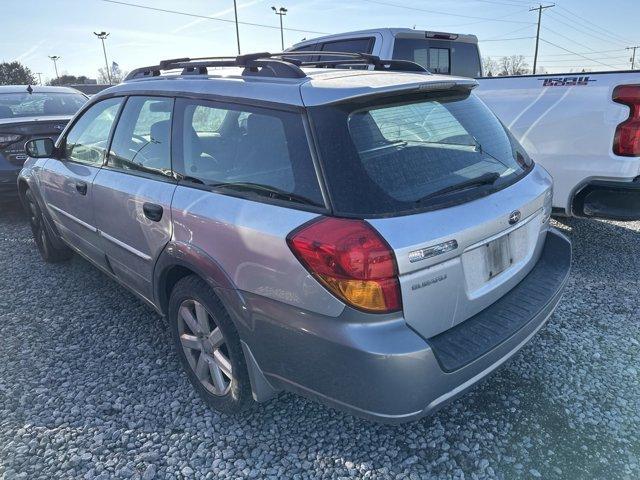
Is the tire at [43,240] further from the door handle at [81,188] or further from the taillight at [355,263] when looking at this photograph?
the taillight at [355,263]

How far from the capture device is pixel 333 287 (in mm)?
1816

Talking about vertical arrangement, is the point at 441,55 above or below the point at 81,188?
above

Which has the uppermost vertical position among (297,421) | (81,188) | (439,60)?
Result: (439,60)

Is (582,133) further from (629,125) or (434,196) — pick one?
(434,196)

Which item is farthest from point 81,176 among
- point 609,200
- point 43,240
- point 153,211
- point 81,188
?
point 609,200

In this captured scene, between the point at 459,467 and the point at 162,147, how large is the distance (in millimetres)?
2245

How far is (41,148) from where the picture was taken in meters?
3.92

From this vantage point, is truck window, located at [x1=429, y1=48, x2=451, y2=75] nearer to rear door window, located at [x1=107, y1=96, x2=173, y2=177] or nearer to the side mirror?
rear door window, located at [x1=107, y1=96, x2=173, y2=177]

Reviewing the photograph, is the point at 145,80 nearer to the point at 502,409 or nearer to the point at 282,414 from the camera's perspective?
the point at 282,414

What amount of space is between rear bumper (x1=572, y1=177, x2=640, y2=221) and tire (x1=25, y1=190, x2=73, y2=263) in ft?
15.4

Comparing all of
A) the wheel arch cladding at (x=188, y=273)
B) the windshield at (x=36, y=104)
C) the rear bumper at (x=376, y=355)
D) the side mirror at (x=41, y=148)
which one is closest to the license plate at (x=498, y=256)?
the rear bumper at (x=376, y=355)

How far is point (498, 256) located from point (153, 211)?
1.79 meters

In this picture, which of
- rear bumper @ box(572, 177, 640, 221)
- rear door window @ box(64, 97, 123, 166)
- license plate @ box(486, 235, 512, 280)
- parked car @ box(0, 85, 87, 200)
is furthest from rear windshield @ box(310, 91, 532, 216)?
parked car @ box(0, 85, 87, 200)

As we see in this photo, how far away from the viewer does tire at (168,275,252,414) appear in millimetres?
2336
